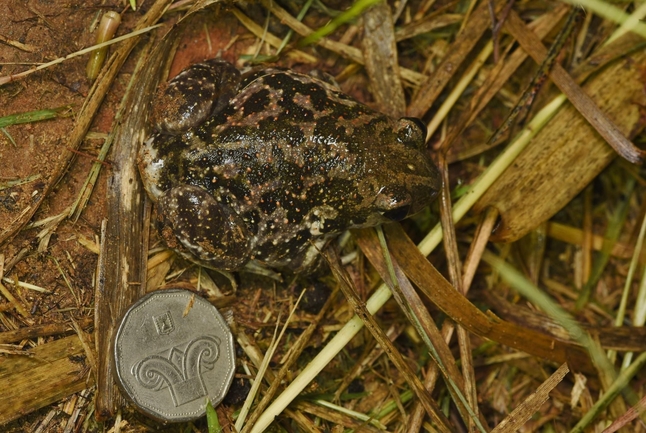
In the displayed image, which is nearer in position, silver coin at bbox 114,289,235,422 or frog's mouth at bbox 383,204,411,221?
silver coin at bbox 114,289,235,422

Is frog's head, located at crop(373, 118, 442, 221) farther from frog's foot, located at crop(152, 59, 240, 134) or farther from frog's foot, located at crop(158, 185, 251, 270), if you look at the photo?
frog's foot, located at crop(152, 59, 240, 134)

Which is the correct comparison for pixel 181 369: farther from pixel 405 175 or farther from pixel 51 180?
pixel 405 175

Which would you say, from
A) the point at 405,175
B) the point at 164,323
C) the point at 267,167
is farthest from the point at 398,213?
the point at 164,323

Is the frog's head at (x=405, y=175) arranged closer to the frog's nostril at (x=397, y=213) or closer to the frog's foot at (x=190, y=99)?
the frog's nostril at (x=397, y=213)

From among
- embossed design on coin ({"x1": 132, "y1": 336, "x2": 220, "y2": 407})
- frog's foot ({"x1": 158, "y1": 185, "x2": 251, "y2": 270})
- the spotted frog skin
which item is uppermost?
the spotted frog skin

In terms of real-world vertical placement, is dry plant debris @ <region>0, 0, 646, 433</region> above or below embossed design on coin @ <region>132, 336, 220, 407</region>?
above

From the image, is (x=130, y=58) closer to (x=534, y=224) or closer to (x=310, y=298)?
(x=310, y=298)

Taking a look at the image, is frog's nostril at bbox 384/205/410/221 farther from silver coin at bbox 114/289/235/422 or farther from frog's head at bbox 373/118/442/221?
silver coin at bbox 114/289/235/422

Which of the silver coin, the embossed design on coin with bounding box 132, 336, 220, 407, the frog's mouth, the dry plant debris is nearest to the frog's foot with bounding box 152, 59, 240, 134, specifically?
the dry plant debris
